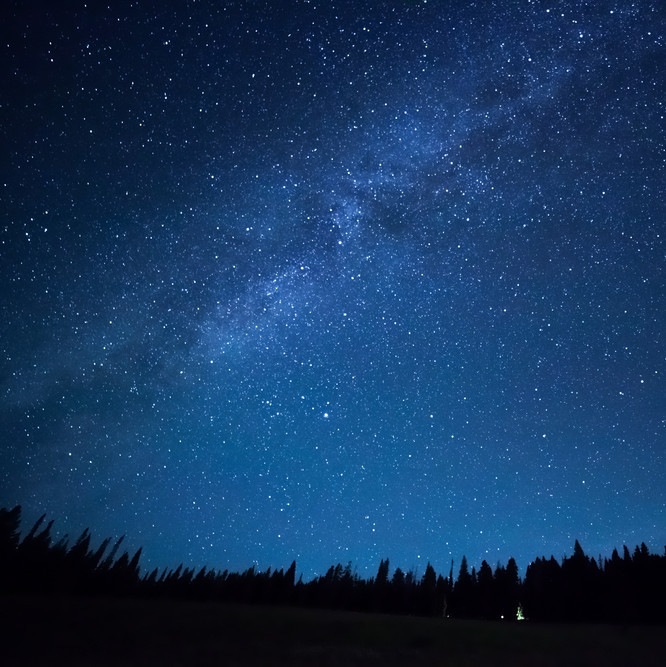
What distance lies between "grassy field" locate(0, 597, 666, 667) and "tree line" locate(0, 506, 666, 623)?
1711cm

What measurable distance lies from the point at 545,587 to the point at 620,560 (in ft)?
39.7

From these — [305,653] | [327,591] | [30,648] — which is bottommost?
[30,648]

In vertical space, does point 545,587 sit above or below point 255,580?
above

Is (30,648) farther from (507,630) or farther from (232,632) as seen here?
(507,630)

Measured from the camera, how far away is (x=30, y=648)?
3506cm

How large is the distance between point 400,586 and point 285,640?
185 ft

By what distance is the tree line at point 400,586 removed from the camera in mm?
67688

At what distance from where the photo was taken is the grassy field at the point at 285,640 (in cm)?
3475

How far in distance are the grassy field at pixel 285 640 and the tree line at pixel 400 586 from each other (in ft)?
56.1

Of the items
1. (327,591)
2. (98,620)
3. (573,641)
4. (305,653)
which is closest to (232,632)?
(305,653)

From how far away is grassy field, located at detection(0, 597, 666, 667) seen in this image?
34.8m

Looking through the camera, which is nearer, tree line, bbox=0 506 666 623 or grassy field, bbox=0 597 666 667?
grassy field, bbox=0 597 666 667

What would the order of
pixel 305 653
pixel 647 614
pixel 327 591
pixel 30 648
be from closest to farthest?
pixel 30 648 → pixel 305 653 → pixel 647 614 → pixel 327 591

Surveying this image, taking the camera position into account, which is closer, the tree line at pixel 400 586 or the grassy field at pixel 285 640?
the grassy field at pixel 285 640
